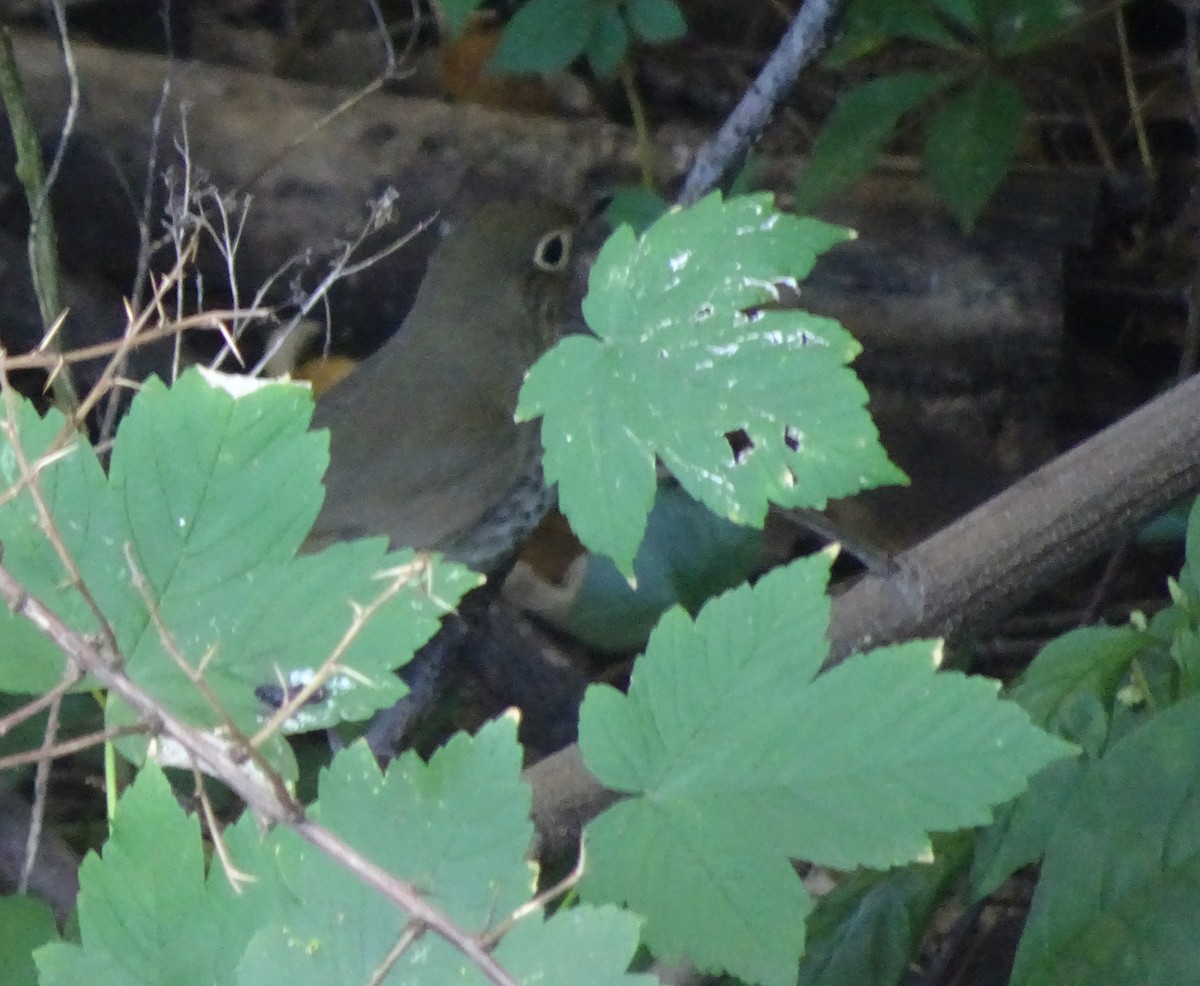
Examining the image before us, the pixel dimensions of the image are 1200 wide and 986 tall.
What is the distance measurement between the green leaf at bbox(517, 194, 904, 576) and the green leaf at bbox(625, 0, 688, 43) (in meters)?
0.84

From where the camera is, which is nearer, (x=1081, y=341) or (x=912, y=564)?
(x=912, y=564)

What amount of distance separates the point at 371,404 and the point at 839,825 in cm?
100

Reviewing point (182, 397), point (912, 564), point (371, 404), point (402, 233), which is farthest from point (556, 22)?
point (182, 397)

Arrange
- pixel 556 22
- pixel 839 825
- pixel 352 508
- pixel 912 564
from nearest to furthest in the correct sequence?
pixel 839 825 < pixel 912 564 < pixel 352 508 < pixel 556 22

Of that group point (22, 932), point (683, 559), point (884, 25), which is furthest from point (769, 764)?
point (884, 25)

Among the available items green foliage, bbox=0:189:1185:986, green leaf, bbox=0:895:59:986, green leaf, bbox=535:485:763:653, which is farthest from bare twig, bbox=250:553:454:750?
green leaf, bbox=535:485:763:653

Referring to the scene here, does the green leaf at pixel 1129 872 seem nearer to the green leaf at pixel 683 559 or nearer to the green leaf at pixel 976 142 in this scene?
the green leaf at pixel 683 559

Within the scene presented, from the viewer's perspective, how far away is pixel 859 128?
150 cm

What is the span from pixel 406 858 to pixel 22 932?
477 mm

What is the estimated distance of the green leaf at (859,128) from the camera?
4.91ft

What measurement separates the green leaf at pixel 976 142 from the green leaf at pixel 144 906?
121 cm

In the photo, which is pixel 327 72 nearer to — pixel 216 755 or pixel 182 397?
pixel 182 397

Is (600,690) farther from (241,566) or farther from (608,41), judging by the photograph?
(608,41)

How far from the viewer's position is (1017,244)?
1.75 m
